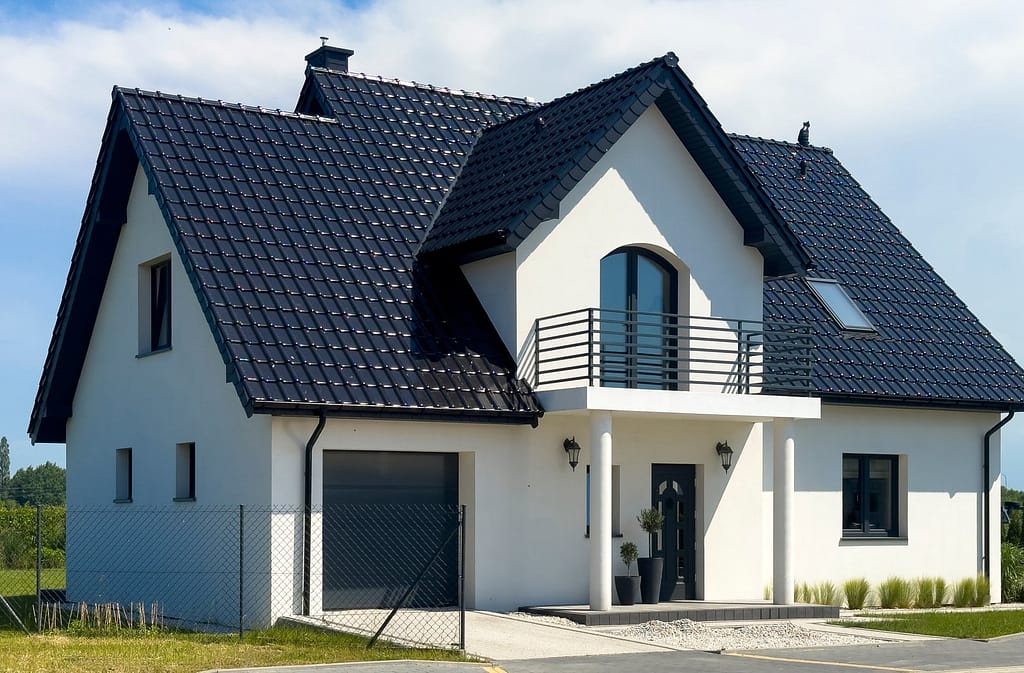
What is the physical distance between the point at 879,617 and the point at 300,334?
31.9 feet

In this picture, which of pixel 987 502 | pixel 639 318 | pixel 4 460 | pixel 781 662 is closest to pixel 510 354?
pixel 639 318

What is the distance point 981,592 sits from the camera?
2591cm

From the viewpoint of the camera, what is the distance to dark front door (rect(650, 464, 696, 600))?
22672mm

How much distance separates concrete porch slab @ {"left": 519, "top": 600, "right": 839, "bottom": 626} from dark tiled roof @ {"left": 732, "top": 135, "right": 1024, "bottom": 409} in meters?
4.24

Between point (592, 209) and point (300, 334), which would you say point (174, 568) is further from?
point (592, 209)

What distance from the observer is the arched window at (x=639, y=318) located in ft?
72.6

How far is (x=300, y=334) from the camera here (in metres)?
19.9

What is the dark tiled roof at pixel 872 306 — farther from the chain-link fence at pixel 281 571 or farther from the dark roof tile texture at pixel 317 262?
the chain-link fence at pixel 281 571

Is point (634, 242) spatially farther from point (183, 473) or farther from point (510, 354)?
point (183, 473)

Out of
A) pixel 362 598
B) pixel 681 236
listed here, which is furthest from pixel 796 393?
pixel 362 598

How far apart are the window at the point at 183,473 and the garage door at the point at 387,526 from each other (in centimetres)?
283

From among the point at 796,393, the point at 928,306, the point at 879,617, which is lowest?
the point at 879,617

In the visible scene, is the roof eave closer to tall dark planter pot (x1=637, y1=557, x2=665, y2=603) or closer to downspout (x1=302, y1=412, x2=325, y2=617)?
downspout (x1=302, y1=412, x2=325, y2=617)

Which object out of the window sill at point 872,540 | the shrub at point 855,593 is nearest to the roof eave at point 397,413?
the shrub at point 855,593
